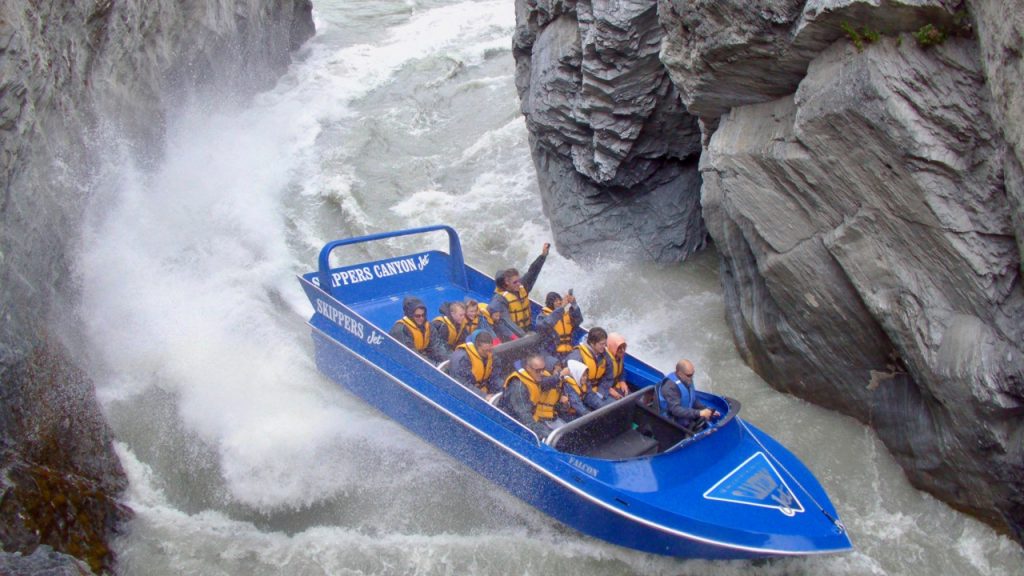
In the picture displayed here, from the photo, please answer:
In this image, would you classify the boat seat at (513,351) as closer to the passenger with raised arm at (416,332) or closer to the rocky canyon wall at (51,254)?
the passenger with raised arm at (416,332)

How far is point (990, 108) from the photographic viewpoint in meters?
6.10

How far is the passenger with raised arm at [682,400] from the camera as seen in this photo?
24.3 ft

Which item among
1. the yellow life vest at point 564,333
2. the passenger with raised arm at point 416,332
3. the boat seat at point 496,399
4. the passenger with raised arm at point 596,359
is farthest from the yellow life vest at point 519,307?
the boat seat at point 496,399

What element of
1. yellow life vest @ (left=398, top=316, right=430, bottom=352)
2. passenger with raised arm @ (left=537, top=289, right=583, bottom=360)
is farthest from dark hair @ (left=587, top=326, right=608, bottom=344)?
yellow life vest @ (left=398, top=316, right=430, bottom=352)

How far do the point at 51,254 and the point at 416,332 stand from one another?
338cm

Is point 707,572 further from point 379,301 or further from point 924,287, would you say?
point 379,301

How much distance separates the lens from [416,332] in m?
8.42

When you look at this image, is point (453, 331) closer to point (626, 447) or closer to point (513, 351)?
point (513, 351)

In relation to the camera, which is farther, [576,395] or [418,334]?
[418,334]

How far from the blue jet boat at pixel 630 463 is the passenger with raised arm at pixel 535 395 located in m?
0.22

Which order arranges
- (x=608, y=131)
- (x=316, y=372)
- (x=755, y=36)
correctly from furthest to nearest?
(x=608, y=131), (x=316, y=372), (x=755, y=36)

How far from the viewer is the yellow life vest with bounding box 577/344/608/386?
7.78 m

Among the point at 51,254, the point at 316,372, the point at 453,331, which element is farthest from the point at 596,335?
the point at 51,254

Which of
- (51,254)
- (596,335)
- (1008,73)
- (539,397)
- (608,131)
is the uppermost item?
(1008,73)
